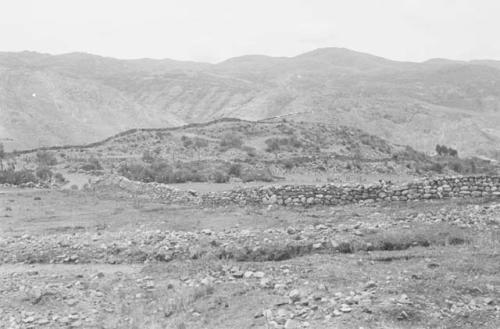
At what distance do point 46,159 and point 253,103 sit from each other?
61.1 m

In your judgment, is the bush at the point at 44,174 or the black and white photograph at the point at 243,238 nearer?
the black and white photograph at the point at 243,238

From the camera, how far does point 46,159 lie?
34688 mm

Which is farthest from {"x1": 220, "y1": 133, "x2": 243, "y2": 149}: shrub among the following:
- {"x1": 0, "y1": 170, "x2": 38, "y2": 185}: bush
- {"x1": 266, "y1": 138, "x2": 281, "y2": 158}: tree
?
{"x1": 0, "y1": 170, "x2": 38, "y2": 185}: bush

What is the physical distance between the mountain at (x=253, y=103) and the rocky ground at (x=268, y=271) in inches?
1668

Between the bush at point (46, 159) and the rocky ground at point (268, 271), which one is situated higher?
the rocky ground at point (268, 271)

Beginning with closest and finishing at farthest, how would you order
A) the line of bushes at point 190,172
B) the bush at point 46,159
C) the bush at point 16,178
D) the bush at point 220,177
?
the bush at point 16,178
the bush at point 220,177
the line of bushes at point 190,172
the bush at point 46,159

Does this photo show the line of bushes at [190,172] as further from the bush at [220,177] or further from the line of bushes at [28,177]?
the line of bushes at [28,177]

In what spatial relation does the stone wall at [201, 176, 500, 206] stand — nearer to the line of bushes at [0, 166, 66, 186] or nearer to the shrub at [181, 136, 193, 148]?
the line of bushes at [0, 166, 66, 186]

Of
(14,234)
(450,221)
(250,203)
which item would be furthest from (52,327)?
(250,203)

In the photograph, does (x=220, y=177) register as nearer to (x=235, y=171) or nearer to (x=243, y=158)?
(x=235, y=171)

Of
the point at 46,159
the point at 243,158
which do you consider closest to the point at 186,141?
the point at 243,158

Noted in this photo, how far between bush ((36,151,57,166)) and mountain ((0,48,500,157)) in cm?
1764

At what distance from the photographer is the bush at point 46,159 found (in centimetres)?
3417

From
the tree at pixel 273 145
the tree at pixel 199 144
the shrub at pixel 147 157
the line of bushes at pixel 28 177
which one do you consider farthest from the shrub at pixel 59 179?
the tree at pixel 273 145
